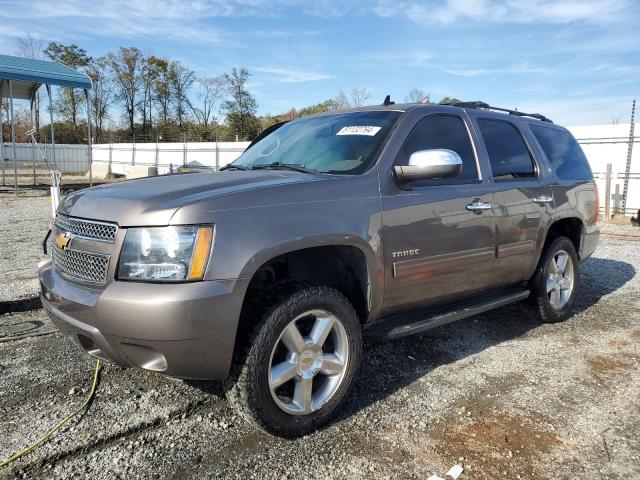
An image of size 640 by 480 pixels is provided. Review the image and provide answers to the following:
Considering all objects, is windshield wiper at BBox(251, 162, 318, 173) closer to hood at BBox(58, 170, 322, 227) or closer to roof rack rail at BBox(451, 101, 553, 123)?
hood at BBox(58, 170, 322, 227)

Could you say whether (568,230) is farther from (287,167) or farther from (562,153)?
(287,167)

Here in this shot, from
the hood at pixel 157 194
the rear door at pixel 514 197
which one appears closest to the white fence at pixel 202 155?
the rear door at pixel 514 197

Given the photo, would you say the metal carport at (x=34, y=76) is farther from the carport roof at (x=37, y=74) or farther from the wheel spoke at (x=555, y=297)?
the wheel spoke at (x=555, y=297)

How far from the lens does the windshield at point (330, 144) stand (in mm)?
3270

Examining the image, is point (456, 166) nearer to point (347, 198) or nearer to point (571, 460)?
point (347, 198)

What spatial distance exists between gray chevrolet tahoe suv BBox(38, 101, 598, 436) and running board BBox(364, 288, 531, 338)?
13mm

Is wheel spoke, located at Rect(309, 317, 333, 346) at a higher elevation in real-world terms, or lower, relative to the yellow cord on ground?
higher

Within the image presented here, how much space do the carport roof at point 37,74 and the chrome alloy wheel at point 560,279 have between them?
645 inches

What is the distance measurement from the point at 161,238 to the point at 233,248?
336 millimetres

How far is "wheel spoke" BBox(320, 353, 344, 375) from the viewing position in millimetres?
→ 2830

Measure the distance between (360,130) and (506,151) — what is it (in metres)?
1.48

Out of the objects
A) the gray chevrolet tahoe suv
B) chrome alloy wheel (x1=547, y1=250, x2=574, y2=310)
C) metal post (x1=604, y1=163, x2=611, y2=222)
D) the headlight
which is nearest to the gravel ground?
the gray chevrolet tahoe suv

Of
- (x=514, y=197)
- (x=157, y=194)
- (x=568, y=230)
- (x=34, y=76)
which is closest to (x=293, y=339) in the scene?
(x=157, y=194)

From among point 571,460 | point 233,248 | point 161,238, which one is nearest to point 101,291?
point 161,238
